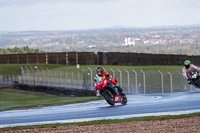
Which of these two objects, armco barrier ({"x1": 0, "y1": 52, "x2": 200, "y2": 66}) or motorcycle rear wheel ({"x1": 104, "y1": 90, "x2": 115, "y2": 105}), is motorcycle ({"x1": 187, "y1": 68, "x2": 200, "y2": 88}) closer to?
motorcycle rear wheel ({"x1": 104, "y1": 90, "x2": 115, "y2": 105})

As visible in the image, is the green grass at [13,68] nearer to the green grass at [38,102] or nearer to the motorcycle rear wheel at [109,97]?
the green grass at [38,102]

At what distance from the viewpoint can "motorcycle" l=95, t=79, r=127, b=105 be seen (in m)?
19.7

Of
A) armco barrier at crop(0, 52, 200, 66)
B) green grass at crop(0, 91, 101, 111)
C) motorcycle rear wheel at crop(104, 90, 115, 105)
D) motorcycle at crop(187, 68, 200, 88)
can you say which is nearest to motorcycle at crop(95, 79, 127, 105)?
motorcycle rear wheel at crop(104, 90, 115, 105)

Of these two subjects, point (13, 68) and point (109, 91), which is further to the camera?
point (13, 68)

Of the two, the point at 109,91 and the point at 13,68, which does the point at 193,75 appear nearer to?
the point at 109,91

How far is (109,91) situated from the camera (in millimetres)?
20359

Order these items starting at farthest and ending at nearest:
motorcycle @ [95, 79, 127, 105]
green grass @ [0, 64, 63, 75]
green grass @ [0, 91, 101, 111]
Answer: green grass @ [0, 64, 63, 75], green grass @ [0, 91, 101, 111], motorcycle @ [95, 79, 127, 105]

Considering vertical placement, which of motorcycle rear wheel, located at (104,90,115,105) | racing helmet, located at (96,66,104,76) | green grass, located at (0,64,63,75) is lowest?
green grass, located at (0,64,63,75)

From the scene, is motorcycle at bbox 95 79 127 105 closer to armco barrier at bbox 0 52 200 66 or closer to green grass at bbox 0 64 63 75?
armco barrier at bbox 0 52 200 66

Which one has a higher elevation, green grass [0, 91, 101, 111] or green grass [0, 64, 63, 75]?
green grass [0, 91, 101, 111]

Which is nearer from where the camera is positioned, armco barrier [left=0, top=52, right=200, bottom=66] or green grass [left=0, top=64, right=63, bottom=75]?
armco barrier [left=0, top=52, right=200, bottom=66]

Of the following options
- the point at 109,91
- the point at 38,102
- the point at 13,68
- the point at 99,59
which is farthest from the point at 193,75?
the point at 13,68

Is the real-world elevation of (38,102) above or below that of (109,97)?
below

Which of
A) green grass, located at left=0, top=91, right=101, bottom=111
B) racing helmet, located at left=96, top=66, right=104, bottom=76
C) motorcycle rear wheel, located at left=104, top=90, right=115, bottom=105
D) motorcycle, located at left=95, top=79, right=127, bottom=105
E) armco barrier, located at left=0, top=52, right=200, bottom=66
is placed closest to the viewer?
racing helmet, located at left=96, top=66, right=104, bottom=76
